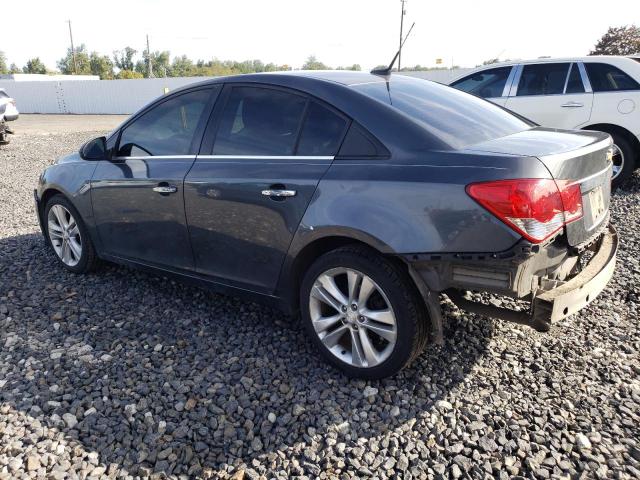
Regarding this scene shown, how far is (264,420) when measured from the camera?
8.81 ft

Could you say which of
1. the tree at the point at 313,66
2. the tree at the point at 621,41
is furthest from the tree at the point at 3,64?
the tree at the point at 621,41

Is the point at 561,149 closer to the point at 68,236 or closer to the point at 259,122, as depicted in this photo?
the point at 259,122

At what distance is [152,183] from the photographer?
371 cm

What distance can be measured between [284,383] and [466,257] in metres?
1.28

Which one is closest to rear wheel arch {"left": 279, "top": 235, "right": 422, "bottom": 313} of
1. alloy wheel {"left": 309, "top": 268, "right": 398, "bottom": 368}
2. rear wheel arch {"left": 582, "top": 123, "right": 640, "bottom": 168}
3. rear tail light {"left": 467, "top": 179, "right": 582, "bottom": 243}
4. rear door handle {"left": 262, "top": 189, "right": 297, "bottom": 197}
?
alloy wheel {"left": 309, "top": 268, "right": 398, "bottom": 368}

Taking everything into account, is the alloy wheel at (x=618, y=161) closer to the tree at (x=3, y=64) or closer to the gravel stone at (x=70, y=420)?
the gravel stone at (x=70, y=420)

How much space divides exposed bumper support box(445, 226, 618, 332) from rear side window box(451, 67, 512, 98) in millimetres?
5388

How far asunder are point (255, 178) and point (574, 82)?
19.5 feet

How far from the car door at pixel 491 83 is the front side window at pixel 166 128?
17.0 ft

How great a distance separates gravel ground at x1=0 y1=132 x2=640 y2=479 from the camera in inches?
94.5

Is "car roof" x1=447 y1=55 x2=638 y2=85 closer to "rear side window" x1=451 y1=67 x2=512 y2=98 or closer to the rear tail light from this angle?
"rear side window" x1=451 y1=67 x2=512 y2=98

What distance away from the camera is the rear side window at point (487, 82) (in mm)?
7750

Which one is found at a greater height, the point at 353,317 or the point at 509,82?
the point at 509,82

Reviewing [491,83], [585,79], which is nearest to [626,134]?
[585,79]
